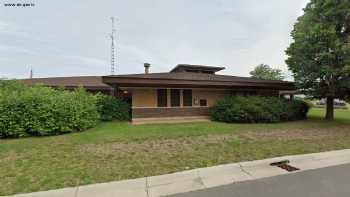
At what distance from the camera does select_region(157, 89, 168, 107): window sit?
1379 centimetres

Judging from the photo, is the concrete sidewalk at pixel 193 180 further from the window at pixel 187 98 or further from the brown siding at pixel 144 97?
the brown siding at pixel 144 97

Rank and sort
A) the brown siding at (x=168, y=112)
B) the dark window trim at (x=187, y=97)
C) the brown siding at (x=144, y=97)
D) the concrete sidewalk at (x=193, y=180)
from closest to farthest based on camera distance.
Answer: the concrete sidewalk at (x=193, y=180)
the brown siding at (x=168, y=112)
the brown siding at (x=144, y=97)
the dark window trim at (x=187, y=97)

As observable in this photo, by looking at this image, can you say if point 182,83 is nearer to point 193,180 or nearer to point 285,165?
point 285,165

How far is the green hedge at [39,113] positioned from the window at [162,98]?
17.1 ft

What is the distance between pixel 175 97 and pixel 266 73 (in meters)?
38.0

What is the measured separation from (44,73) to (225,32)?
34.2 meters

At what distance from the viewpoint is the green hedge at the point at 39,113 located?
8.02m

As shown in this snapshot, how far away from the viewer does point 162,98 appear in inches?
545

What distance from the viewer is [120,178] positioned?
4090 millimetres

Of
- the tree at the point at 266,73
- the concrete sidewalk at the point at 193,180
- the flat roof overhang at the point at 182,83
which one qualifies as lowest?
the concrete sidewalk at the point at 193,180

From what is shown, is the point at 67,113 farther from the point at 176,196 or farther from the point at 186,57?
the point at 186,57

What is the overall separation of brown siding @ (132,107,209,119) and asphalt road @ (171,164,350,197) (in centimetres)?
942

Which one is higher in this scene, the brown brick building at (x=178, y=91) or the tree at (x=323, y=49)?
the tree at (x=323, y=49)

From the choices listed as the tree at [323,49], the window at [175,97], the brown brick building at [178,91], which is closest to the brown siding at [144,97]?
the brown brick building at [178,91]
